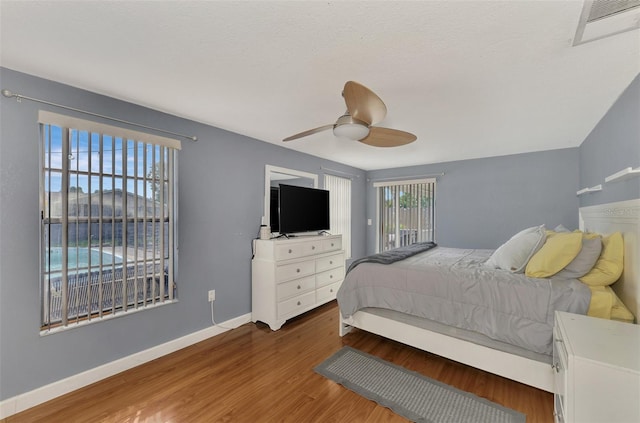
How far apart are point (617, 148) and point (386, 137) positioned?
183 centimetres

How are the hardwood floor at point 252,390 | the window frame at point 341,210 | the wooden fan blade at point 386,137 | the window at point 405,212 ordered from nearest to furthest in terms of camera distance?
the hardwood floor at point 252,390 → the wooden fan blade at point 386,137 → the window frame at point 341,210 → the window at point 405,212

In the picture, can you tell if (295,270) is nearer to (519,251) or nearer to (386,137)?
(386,137)

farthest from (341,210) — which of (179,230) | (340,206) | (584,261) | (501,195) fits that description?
(584,261)

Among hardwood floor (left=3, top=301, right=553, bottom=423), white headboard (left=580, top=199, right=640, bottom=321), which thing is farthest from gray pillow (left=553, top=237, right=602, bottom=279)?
hardwood floor (left=3, top=301, right=553, bottom=423)

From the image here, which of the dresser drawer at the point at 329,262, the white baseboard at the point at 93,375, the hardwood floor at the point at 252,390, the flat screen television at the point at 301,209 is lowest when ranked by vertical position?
the hardwood floor at the point at 252,390

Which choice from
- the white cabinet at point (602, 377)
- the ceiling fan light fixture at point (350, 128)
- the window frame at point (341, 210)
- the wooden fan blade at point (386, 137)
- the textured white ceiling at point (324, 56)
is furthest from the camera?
the window frame at point (341, 210)

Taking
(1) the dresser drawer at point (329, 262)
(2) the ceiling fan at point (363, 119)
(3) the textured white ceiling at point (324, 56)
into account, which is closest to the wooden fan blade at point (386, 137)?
(2) the ceiling fan at point (363, 119)

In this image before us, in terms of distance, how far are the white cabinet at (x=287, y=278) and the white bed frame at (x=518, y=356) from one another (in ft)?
2.89

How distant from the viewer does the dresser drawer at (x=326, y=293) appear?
3.59m

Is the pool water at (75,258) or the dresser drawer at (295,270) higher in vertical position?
the pool water at (75,258)

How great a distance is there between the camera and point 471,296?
2.09 metres

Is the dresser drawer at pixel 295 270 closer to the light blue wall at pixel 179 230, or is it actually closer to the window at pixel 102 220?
the light blue wall at pixel 179 230

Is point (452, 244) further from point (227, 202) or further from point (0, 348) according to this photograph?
point (0, 348)

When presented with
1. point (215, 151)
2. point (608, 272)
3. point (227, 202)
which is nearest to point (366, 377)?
point (608, 272)
